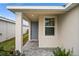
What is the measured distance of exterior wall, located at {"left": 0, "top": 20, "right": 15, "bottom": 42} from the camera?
461 inches

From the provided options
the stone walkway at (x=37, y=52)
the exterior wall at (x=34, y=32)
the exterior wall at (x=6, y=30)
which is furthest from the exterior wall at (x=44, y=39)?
the exterior wall at (x=34, y=32)

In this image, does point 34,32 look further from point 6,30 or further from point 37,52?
point 37,52

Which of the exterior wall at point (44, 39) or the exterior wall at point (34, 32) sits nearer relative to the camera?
the exterior wall at point (44, 39)

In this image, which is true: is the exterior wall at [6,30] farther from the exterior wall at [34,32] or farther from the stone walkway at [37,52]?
the exterior wall at [34,32]

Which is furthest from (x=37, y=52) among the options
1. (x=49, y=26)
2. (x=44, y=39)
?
(x=49, y=26)

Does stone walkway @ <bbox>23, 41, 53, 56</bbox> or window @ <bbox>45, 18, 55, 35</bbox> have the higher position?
window @ <bbox>45, 18, 55, 35</bbox>

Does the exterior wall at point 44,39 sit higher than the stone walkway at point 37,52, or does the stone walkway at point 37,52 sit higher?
the exterior wall at point 44,39

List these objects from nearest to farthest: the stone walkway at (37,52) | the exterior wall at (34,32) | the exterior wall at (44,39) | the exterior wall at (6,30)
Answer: the stone walkway at (37,52)
the exterior wall at (6,30)
the exterior wall at (44,39)
the exterior wall at (34,32)

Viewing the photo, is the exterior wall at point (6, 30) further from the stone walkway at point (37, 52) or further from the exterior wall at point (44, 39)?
the exterior wall at point (44, 39)

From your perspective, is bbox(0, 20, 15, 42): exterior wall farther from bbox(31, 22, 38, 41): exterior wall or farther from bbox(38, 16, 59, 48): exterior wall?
bbox(31, 22, 38, 41): exterior wall

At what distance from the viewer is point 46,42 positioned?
1220 cm

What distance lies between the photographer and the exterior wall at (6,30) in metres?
11.7

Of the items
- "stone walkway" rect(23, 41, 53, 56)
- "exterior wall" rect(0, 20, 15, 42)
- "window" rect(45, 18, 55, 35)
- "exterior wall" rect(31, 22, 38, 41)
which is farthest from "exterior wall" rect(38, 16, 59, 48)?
"exterior wall" rect(31, 22, 38, 41)

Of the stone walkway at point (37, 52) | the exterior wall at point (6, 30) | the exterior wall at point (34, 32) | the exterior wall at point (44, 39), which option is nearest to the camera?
the stone walkway at point (37, 52)
